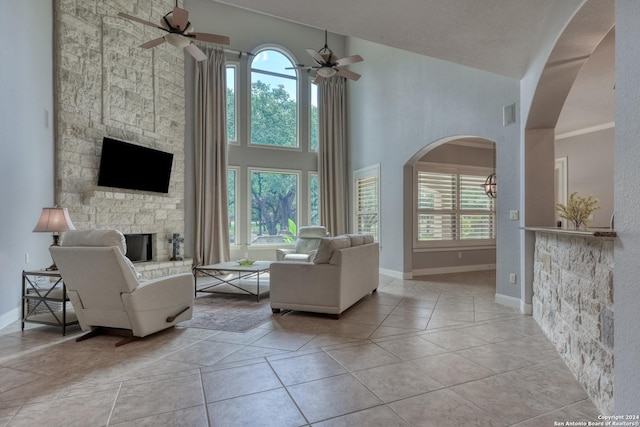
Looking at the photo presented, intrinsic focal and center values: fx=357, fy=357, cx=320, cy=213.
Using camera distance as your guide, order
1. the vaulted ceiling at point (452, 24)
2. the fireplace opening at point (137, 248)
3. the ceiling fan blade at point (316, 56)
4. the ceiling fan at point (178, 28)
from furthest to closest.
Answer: the fireplace opening at point (137, 248) → the ceiling fan blade at point (316, 56) → the ceiling fan at point (178, 28) → the vaulted ceiling at point (452, 24)

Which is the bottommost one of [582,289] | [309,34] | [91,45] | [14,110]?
[582,289]

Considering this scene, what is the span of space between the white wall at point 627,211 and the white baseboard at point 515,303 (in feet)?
7.93

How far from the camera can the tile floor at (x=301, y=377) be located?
78.1 inches

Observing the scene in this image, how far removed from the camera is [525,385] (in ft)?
7.70

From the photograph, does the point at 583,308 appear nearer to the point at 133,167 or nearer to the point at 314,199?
→ the point at 133,167

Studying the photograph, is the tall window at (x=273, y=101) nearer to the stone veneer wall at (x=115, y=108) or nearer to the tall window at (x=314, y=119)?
the tall window at (x=314, y=119)

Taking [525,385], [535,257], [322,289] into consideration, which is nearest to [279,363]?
[322,289]

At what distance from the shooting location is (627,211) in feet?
5.60

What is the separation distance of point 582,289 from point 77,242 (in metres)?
3.94

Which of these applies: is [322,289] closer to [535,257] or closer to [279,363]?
[279,363]

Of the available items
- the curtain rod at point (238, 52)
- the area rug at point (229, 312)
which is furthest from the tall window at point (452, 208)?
the curtain rod at point (238, 52)

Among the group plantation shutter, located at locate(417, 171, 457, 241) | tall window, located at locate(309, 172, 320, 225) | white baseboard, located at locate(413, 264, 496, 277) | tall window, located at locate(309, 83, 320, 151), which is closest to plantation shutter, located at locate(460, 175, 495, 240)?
plantation shutter, located at locate(417, 171, 457, 241)

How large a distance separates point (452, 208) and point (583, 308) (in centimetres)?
525

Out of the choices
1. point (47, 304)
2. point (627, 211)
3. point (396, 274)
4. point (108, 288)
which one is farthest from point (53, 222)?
point (396, 274)
